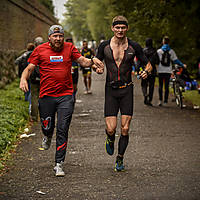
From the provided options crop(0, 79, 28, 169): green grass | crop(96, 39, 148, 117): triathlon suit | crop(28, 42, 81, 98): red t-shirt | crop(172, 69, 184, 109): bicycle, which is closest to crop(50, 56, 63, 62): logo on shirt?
crop(28, 42, 81, 98): red t-shirt

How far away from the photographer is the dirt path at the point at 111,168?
19.7ft

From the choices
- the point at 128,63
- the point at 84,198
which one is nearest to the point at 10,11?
the point at 128,63

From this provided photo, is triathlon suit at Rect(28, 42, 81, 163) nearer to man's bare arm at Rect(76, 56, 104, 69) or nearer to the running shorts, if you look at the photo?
man's bare arm at Rect(76, 56, 104, 69)

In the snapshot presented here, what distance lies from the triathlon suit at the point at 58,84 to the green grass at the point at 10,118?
3.59 ft

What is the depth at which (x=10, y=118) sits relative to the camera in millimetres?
11156

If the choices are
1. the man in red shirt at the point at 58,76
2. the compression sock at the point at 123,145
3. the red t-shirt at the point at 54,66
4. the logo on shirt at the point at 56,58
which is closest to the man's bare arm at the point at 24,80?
the man in red shirt at the point at 58,76

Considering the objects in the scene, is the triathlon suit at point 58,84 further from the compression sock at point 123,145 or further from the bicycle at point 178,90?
the bicycle at point 178,90

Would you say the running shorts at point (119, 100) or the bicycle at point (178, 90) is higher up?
the running shorts at point (119, 100)

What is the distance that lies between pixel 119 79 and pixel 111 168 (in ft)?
4.40

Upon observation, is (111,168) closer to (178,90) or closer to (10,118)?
(10,118)

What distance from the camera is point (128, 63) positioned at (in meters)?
7.07

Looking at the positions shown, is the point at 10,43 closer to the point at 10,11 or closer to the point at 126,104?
the point at 10,11

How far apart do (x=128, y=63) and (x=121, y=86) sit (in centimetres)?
35

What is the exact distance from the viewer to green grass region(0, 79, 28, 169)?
29.1 feet
